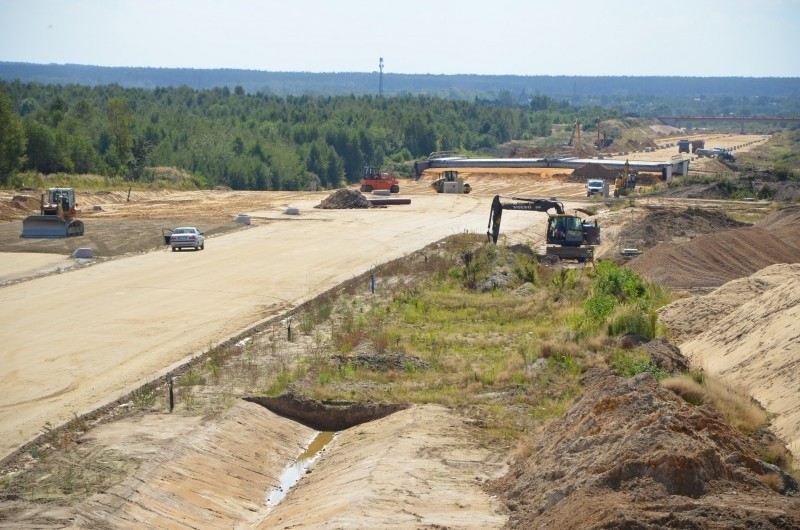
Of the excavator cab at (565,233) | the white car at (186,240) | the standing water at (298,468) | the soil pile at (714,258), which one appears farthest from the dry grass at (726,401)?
the white car at (186,240)

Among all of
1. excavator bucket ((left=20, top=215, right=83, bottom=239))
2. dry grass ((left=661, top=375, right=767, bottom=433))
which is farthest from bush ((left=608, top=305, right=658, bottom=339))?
excavator bucket ((left=20, top=215, right=83, bottom=239))

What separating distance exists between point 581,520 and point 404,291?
2458cm

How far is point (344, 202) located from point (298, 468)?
5073 cm

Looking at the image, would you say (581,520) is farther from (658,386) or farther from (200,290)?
(200,290)

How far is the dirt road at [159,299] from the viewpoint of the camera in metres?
25.7

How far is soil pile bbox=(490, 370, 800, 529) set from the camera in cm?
1398

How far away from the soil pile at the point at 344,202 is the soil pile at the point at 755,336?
40386mm

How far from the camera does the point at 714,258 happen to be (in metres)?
42.2

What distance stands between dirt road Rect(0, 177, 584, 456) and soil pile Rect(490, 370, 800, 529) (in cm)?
987

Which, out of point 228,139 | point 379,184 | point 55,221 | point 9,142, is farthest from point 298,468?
point 228,139

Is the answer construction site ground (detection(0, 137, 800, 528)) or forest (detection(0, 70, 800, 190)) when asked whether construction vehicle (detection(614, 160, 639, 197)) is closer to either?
construction site ground (detection(0, 137, 800, 528))

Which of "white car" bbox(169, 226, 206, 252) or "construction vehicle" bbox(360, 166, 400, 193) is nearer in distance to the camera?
"white car" bbox(169, 226, 206, 252)

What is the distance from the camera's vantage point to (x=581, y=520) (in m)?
14.2

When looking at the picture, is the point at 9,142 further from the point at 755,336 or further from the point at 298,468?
the point at 755,336
